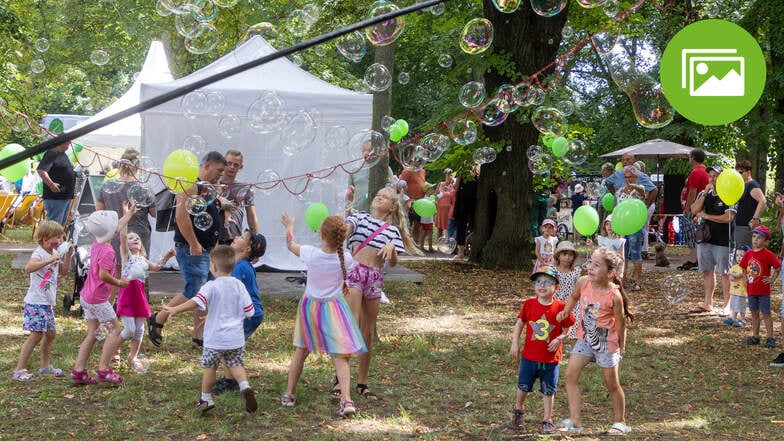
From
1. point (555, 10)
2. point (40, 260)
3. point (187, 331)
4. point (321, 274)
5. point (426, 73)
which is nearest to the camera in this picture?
point (321, 274)

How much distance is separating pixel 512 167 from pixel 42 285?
9034mm

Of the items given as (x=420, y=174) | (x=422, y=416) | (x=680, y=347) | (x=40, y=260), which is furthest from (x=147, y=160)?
(x=420, y=174)

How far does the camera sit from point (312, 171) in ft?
38.8

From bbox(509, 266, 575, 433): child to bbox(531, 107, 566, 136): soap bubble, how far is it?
3.73 metres

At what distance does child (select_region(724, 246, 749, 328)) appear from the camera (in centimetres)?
876

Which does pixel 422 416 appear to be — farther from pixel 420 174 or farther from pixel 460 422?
pixel 420 174

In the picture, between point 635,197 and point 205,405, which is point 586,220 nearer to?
point 635,197

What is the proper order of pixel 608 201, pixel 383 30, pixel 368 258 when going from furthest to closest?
pixel 608 201, pixel 383 30, pixel 368 258

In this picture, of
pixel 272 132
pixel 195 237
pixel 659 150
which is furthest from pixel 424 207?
pixel 659 150

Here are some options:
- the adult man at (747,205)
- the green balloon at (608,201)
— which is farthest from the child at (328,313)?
the green balloon at (608,201)

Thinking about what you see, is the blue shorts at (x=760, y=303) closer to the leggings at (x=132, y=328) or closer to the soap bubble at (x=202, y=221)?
the soap bubble at (x=202, y=221)

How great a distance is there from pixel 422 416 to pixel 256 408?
1076 mm

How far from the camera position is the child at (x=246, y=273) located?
5.80 m

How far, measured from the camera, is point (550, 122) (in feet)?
28.2
